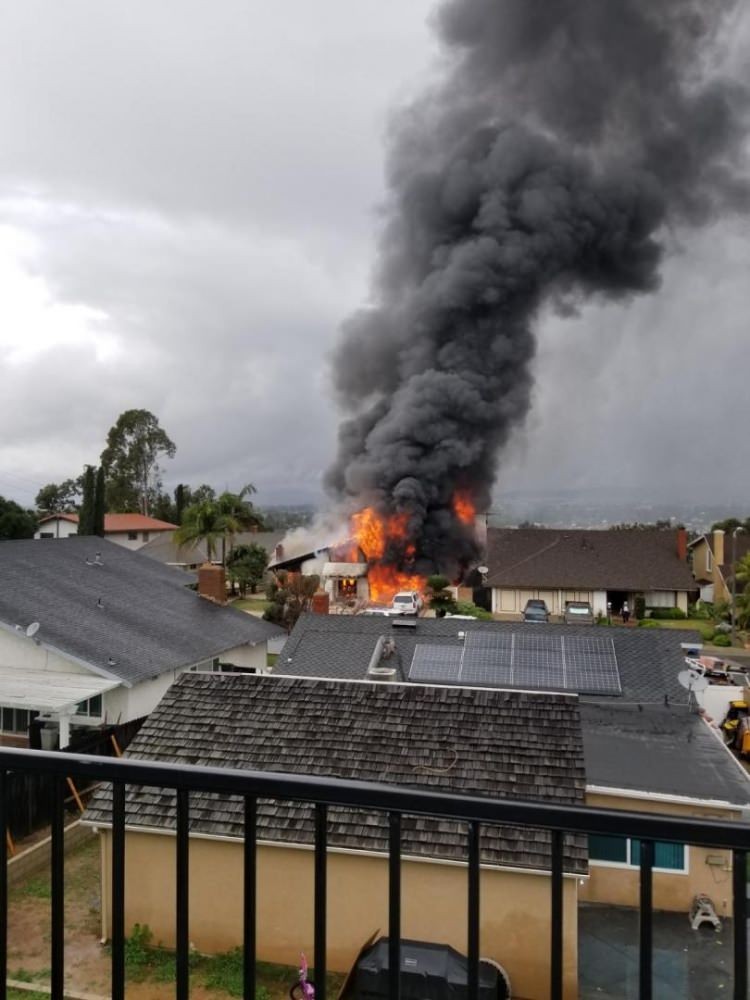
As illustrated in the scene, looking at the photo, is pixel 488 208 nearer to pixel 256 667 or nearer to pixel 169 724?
pixel 256 667

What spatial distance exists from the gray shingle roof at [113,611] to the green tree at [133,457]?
3700 cm

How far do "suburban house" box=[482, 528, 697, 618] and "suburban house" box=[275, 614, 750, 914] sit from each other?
1921cm

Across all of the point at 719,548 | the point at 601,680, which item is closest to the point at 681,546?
the point at 719,548

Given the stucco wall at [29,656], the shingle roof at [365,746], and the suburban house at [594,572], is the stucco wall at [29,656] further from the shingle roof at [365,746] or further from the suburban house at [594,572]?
the suburban house at [594,572]

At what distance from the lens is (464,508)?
48.3m

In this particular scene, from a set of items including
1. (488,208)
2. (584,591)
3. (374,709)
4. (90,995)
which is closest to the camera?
(90,995)

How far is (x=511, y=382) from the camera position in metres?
50.0

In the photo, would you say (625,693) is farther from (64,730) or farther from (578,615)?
(578,615)

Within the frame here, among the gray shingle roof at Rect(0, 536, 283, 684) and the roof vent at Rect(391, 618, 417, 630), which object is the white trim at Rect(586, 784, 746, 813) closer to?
the roof vent at Rect(391, 618, 417, 630)

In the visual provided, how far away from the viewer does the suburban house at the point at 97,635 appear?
1312 cm

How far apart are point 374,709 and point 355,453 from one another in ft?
146

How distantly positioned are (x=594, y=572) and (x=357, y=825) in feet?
105

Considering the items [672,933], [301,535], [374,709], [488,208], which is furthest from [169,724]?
[488,208]

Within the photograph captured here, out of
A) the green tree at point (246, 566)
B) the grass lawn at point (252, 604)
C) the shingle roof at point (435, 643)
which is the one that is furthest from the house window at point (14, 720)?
the green tree at point (246, 566)
